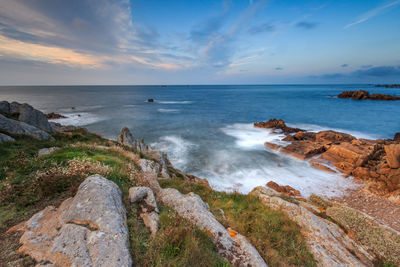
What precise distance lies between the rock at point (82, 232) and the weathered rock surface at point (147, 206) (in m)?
0.67

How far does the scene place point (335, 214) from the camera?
8844 millimetres

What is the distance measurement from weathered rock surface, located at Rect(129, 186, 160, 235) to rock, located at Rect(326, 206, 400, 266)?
8.50 metres

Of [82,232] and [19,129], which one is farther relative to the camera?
[19,129]

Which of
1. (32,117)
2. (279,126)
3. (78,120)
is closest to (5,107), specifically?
(32,117)

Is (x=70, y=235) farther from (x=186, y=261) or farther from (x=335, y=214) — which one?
(x=335, y=214)

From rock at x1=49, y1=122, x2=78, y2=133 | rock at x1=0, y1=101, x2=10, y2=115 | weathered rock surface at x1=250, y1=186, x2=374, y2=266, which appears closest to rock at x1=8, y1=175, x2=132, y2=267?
weathered rock surface at x1=250, y1=186, x2=374, y2=266

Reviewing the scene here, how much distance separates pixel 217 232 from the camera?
5.40 metres

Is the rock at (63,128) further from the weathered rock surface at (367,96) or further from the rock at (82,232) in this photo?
the weathered rock surface at (367,96)

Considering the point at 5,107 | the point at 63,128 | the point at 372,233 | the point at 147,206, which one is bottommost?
the point at 372,233

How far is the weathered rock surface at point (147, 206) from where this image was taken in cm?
506

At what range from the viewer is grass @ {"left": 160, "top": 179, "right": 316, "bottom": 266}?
554 cm

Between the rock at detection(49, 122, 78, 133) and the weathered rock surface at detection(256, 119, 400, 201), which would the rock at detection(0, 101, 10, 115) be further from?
the weathered rock surface at detection(256, 119, 400, 201)

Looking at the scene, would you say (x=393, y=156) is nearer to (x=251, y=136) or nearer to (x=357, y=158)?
(x=357, y=158)

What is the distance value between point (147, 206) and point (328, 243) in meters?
6.70
